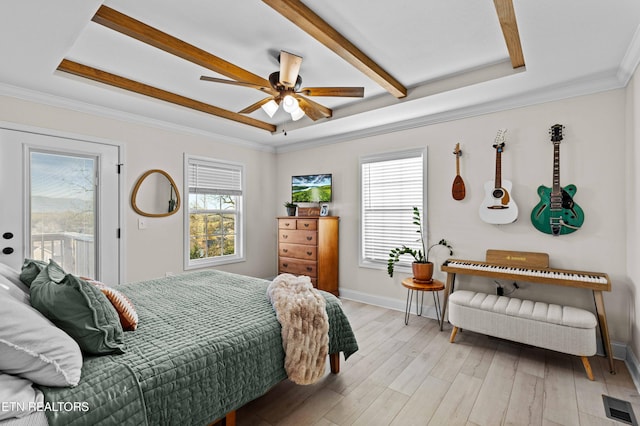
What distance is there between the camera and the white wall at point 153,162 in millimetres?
3043

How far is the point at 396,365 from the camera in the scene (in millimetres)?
2539

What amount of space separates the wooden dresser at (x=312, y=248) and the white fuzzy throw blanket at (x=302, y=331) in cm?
207

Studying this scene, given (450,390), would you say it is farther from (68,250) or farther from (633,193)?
(68,250)

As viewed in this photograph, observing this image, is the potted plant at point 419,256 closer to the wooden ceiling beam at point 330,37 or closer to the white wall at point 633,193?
the white wall at point 633,193

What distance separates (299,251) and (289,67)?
8.65 ft

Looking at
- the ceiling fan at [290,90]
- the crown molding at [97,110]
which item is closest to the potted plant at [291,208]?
the crown molding at [97,110]

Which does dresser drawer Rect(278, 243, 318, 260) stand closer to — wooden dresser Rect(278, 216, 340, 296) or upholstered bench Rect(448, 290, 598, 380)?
wooden dresser Rect(278, 216, 340, 296)

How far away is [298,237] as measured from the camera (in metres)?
4.43

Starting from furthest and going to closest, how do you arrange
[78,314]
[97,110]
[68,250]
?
[97,110] < [68,250] < [78,314]

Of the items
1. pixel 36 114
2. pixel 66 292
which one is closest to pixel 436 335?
pixel 66 292

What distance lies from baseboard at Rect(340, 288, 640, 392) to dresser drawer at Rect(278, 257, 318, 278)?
23.9 inches

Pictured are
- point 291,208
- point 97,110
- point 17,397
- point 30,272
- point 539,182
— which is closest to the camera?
point 17,397

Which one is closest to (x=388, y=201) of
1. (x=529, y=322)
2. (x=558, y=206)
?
(x=558, y=206)

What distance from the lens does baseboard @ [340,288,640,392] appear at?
233 cm
